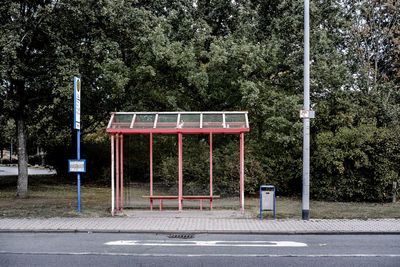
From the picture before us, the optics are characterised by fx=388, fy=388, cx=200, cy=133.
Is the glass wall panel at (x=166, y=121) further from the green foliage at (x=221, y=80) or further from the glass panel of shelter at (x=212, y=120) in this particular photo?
the green foliage at (x=221, y=80)

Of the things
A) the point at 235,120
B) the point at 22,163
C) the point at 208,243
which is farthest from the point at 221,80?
the point at 208,243

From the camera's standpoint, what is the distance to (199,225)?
408 inches

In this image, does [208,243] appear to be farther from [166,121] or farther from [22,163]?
[22,163]

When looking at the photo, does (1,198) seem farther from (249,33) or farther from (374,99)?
(374,99)

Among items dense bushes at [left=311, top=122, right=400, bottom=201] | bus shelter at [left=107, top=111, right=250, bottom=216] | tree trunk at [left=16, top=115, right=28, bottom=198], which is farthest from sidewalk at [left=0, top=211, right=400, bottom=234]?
tree trunk at [left=16, top=115, right=28, bottom=198]

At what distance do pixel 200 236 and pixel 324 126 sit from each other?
398 inches

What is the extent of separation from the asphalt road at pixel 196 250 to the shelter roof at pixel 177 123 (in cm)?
352

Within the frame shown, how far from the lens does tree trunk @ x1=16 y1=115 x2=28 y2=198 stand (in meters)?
16.6

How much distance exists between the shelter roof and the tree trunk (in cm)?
701

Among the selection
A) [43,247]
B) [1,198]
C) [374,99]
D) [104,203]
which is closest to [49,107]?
Answer: [1,198]

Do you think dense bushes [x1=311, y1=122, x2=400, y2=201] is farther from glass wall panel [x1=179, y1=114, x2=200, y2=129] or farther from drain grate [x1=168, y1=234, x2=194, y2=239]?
drain grate [x1=168, y1=234, x2=194, y2=239]

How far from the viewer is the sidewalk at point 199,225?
9.75 meters

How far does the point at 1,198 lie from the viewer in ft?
53.0

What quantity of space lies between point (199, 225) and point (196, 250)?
8.38 ft
